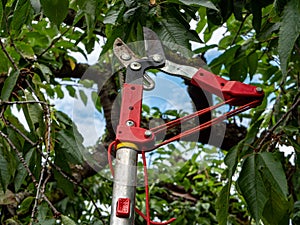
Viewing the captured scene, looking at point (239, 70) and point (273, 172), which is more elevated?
point (239, 70)

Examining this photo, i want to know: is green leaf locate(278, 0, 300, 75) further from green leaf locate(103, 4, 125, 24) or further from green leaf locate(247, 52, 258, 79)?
green leaf locate(247, 52, 258, 79)

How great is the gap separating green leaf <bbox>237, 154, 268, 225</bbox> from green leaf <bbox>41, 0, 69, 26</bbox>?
1.49 feet

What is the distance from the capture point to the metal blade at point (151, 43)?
873 mm

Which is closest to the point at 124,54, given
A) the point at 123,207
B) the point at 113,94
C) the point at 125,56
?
the point at 125,56

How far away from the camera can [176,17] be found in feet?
3.01

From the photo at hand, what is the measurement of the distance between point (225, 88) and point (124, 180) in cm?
20

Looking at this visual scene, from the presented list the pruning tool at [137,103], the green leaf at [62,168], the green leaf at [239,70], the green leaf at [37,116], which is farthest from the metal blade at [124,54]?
the green leaf at [239,70]

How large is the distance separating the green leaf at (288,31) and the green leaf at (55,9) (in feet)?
1.04

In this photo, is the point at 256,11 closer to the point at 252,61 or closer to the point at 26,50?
the point at 252,61

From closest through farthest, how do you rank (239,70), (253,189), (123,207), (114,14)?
(123,207), (114,14), (253,189), (239,70)

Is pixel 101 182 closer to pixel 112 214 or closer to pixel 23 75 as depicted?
pixel 23 75

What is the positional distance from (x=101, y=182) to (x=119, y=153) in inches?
63.2

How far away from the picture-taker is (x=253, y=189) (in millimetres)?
1062

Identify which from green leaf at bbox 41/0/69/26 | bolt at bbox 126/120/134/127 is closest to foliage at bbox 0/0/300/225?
green leaf at bbox 41/0/69/26
